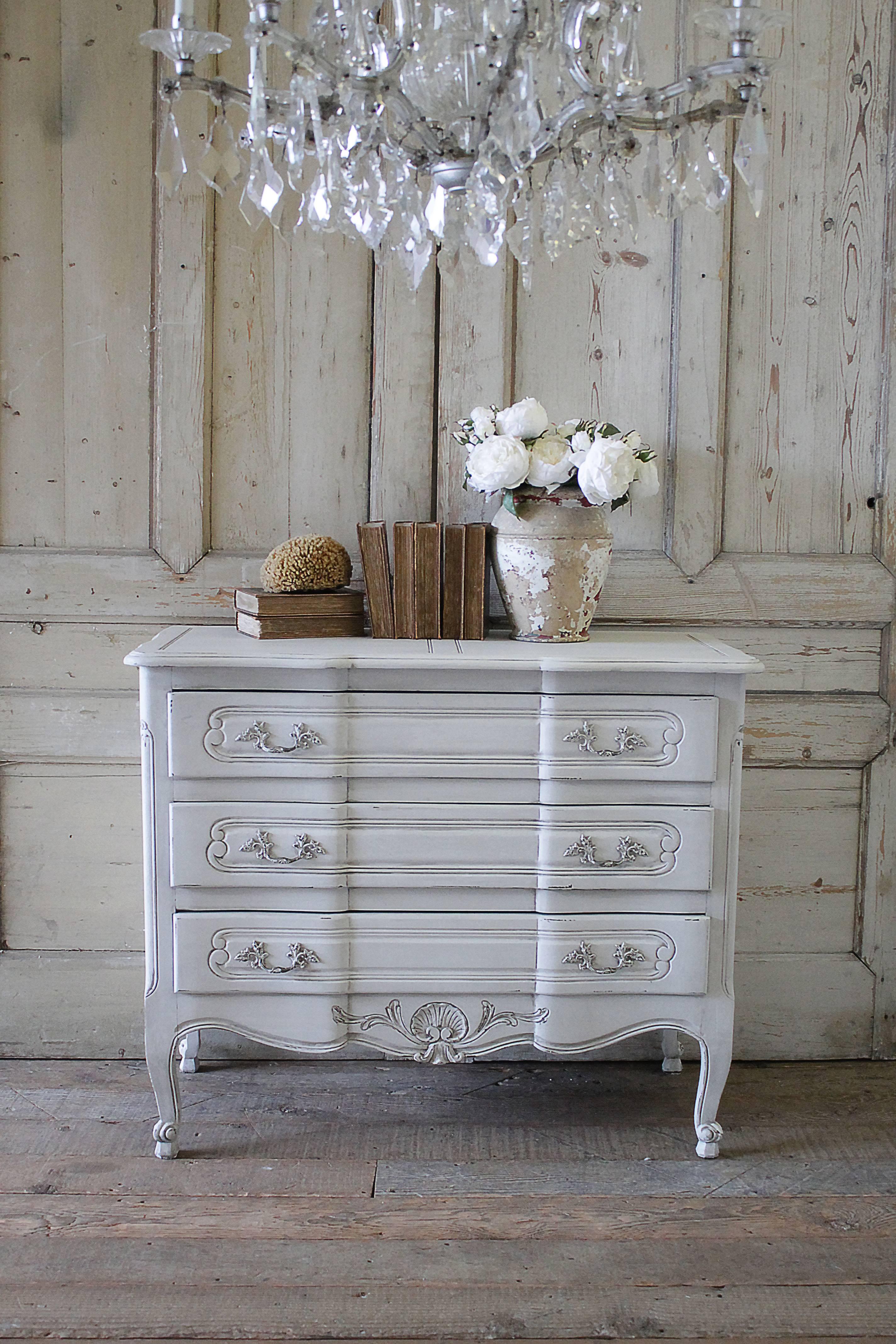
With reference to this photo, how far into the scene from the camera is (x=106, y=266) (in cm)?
231

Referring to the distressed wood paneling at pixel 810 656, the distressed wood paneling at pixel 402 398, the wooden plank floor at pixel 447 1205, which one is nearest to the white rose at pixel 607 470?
the distressed wood paneling at pixel 402 398

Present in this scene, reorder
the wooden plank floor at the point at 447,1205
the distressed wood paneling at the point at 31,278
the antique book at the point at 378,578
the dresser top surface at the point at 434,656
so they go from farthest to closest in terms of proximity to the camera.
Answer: the distressed wood paneling at the point at 31,278 → the antique book at the point at 378,578 → the dresser top surface at the point at 434,656 → the wooden plank floor at the point at 447,1205

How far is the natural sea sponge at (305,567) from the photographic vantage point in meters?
2.11

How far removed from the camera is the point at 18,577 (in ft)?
7.74

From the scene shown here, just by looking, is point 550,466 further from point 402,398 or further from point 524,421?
point 402,398

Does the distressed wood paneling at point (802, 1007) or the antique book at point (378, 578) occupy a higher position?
the antique book at point (378, 578)

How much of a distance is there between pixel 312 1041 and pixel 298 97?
60.0 inches

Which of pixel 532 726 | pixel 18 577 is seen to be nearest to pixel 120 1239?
pixel 532 726

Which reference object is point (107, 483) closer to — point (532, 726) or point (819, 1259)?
point (532, 726)

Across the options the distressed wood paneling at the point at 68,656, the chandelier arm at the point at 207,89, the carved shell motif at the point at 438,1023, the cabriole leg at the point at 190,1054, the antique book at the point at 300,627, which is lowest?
the cabriole leg at the point at 190,1054

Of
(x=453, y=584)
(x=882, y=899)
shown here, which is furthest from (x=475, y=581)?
(x=882, y=899)

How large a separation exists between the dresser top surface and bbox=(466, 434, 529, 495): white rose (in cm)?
30

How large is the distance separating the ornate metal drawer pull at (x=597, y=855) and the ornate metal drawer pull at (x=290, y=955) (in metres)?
0.50

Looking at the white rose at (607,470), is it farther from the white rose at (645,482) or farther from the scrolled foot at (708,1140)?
the scrolled foot at (708,1140)
